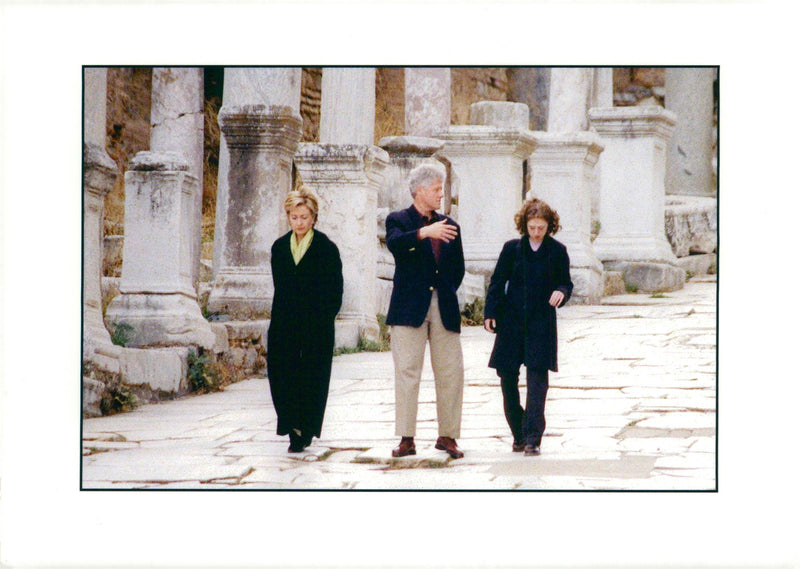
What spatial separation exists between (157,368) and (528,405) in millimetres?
2466

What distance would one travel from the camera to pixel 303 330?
8.09 m

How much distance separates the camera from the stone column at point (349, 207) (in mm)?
10773

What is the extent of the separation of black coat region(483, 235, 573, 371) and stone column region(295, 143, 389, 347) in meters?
3.00

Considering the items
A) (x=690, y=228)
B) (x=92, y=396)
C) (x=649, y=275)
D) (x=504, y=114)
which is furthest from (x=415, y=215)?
(x=690, y=228)

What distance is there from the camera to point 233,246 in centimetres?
1074

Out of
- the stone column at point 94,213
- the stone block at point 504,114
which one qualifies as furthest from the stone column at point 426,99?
the stone column at point 94,213

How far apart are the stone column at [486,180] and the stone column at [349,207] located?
146 centimetres

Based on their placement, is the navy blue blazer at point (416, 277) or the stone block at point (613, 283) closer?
the navy blue blazer at point (416, 277)

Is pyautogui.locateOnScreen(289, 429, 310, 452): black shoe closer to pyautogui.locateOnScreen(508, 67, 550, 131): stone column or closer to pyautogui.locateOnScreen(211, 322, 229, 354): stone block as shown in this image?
pyautogui.locateOnScreen(211, 322, 229, 354): stone block

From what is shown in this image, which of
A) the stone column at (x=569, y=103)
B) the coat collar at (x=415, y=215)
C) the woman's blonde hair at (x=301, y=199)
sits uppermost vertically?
the stone column at (x=569, y=103)

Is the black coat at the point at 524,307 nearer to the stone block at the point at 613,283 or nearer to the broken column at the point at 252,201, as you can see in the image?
the broken column at the point at 252,201

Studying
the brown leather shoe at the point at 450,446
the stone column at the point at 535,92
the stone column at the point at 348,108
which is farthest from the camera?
the stone column at the point at 535,92

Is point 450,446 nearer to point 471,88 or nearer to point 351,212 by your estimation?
point 351,212
